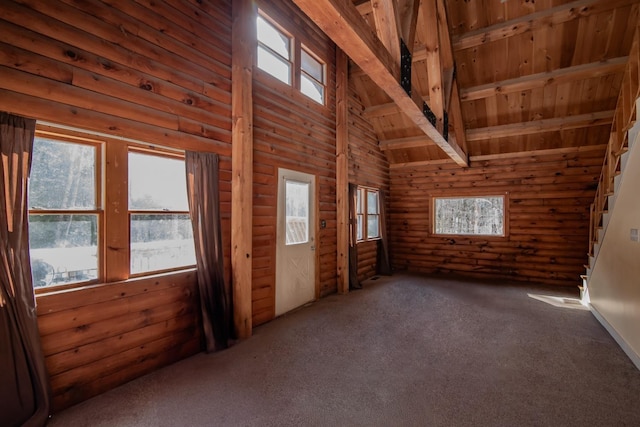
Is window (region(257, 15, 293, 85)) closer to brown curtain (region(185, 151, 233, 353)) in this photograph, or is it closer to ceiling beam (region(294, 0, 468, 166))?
brown curtain (region(185, 151, 233, 353))

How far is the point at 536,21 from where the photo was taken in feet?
13.0

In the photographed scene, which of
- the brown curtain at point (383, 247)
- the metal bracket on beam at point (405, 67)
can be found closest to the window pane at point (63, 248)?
the metal bracket on beam at point (405, 67)

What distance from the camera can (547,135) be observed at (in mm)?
5562

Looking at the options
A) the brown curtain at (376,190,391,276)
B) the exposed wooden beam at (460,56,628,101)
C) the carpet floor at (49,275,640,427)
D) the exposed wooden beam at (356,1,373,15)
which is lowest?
the carpet floor at (49,275,640,427)

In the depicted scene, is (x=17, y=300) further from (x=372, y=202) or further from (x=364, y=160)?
(x=372, y=202)

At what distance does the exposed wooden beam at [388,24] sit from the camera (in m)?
2.27

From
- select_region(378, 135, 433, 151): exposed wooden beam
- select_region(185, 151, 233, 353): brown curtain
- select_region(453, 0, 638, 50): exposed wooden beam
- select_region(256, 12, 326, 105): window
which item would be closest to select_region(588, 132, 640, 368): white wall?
select_region(453, 0, 638, 50): exposed wooden beam

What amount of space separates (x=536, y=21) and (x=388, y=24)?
3.12 m

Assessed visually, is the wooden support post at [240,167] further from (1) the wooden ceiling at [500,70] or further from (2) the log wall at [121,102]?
(1) the wooden ceiling at [500,70]

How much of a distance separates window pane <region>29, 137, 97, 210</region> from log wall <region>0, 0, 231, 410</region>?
200mm

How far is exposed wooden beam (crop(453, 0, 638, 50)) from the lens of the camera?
3.64m

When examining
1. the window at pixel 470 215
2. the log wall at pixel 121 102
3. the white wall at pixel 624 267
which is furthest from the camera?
the window at pixel 470 215

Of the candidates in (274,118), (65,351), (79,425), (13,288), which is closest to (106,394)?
(79,425)

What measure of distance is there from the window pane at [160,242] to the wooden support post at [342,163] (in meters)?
2.73
